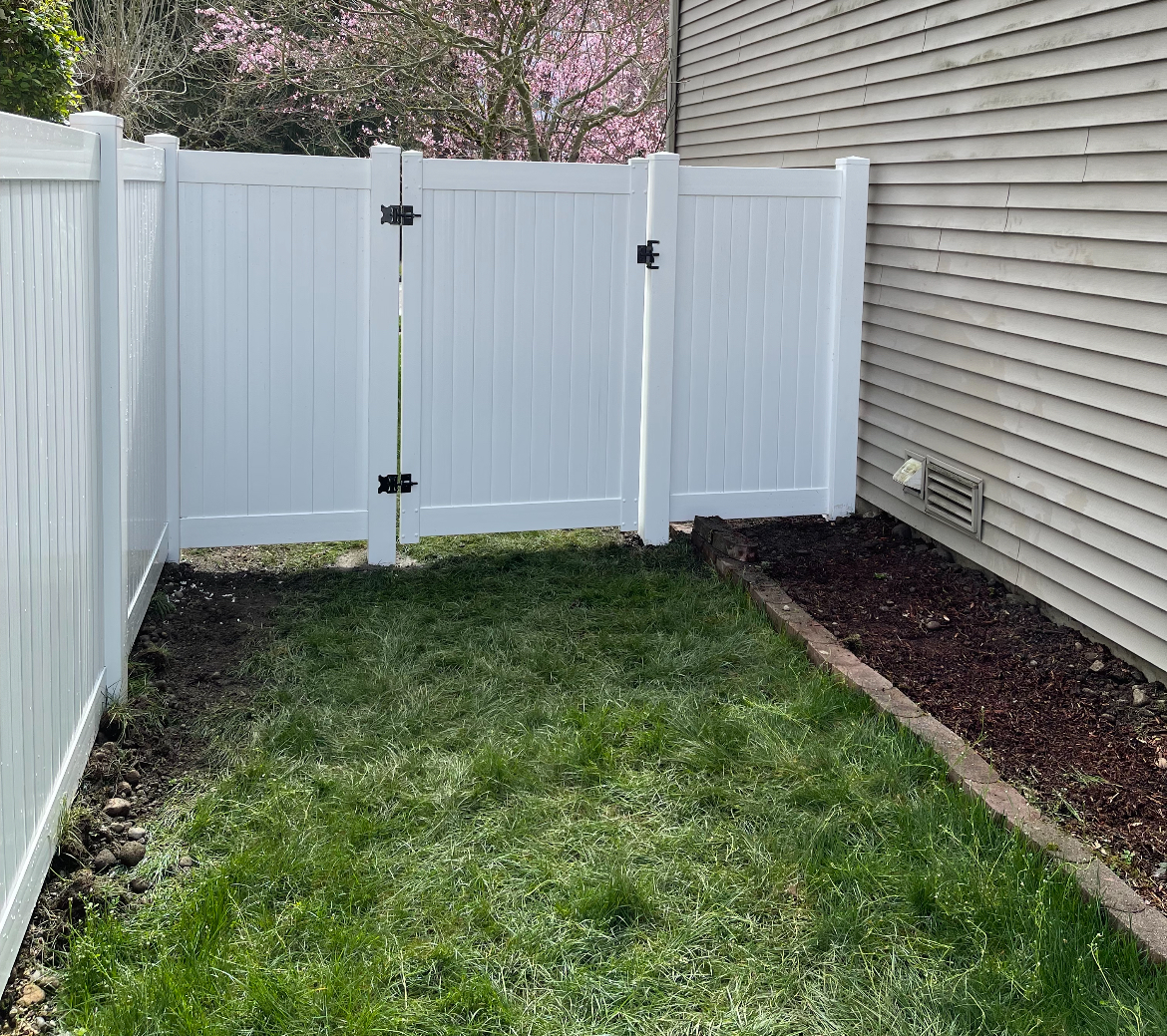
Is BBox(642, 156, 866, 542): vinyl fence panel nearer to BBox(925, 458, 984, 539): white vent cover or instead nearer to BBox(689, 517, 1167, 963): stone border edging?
BBox(689, 517, 1167, 963): stone border edging

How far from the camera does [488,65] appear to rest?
11.0m

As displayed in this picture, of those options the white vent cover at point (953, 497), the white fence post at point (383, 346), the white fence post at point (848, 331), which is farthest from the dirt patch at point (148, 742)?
the white vent cover at point (953, 497)

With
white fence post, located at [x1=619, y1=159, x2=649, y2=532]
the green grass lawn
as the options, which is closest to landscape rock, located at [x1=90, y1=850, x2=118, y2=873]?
the green grass lawn

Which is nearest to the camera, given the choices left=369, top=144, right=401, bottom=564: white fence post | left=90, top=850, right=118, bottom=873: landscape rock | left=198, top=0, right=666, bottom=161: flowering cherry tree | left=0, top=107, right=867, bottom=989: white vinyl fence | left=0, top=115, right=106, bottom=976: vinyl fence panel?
left=0, top=115, right=106, bottom=976: vinyl fence panel

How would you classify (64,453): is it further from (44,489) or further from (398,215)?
(398,215)

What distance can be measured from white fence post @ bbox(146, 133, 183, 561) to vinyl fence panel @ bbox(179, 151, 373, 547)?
0.04 meters

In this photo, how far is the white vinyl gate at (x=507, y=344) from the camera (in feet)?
15.9

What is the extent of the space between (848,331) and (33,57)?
527 cm

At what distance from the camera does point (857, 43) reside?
5695 mm

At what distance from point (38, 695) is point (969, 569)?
353 cm

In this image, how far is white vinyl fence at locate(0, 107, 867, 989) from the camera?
4.73m

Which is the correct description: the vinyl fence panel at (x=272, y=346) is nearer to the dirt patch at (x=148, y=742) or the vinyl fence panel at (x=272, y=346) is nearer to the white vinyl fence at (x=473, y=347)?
the white vinyl fence at (x=473, y=347)

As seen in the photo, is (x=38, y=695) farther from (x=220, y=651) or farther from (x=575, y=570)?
(x=575, y=570)

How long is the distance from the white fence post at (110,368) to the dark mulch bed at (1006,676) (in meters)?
2.28
